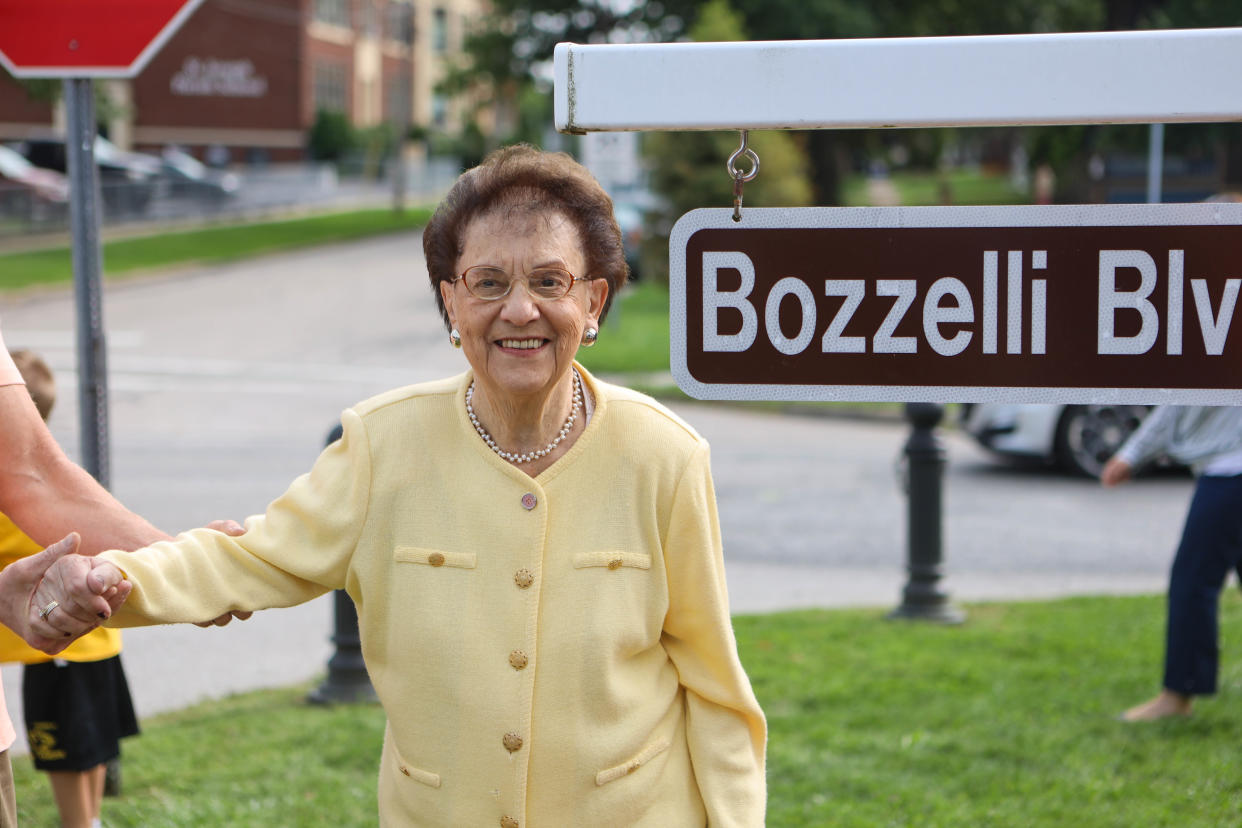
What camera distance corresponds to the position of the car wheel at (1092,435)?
1120 centimetres

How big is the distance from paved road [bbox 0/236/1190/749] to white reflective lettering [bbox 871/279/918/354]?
477 centimetres

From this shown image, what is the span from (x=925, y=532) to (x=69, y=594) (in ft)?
18.0

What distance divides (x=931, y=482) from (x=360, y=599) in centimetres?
501

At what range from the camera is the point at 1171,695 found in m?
5.41

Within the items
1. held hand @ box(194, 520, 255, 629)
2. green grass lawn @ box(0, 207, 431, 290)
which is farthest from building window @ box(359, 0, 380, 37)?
held hand @ box(194, 520, 255, 629)

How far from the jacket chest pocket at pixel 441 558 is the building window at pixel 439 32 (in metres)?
68.1

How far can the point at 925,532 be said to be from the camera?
7094mm

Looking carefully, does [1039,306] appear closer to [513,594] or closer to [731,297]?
[731,297]

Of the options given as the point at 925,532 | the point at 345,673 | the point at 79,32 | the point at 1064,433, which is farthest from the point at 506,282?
the point at 1064,433

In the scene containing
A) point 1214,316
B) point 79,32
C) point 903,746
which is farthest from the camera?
point 903,746

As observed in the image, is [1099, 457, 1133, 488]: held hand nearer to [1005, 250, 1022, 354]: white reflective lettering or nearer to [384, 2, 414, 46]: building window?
[1005, 250, 1022, 354]: white reflective lettering

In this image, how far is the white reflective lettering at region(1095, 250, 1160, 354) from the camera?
1.80 meters

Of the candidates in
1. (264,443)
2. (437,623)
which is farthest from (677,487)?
(264,443)

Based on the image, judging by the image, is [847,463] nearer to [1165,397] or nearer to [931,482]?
[931,482]
